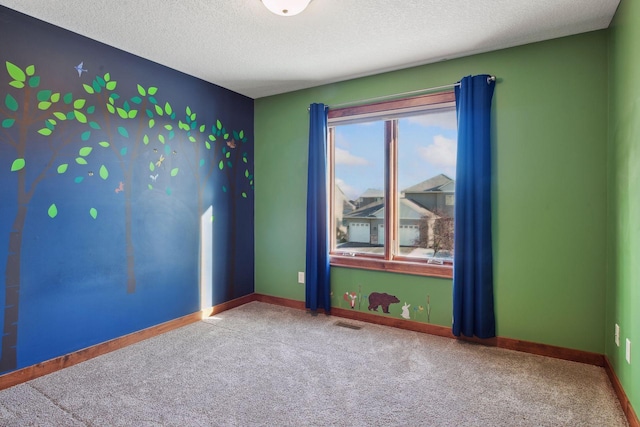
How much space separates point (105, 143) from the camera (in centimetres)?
275

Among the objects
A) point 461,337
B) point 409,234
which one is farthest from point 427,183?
point 461,337

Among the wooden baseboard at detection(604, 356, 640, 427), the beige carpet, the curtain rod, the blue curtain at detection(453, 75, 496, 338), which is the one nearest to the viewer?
the wooden baseboard at detection(604, 356, 640, 427)

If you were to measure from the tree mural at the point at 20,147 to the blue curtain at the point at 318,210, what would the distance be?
2.07 m

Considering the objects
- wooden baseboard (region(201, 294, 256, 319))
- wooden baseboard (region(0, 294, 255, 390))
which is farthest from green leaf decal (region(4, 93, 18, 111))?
wooden baseboard (region(201, 294, 256, 319))

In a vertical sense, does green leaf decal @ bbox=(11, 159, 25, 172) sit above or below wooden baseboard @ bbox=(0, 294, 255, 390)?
above

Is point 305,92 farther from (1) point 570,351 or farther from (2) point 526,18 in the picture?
(1) point 570,351

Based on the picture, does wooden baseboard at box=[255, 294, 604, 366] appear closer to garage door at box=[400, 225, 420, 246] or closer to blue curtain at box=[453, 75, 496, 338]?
blue curtain at box=[453, 75, 496, 338]

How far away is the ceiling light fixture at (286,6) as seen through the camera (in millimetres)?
2035

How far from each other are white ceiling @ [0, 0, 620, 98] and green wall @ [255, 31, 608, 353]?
156 millimetres

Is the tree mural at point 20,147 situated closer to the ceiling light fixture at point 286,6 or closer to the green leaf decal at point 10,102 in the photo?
the green leaf decal at point 10,102

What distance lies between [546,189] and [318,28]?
2002 mm

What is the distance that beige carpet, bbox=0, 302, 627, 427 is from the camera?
76.2 inches

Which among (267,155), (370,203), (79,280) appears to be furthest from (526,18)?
(79,280)

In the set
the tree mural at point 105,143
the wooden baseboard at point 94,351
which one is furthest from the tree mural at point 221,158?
the wooden baseboard at point 94,351
